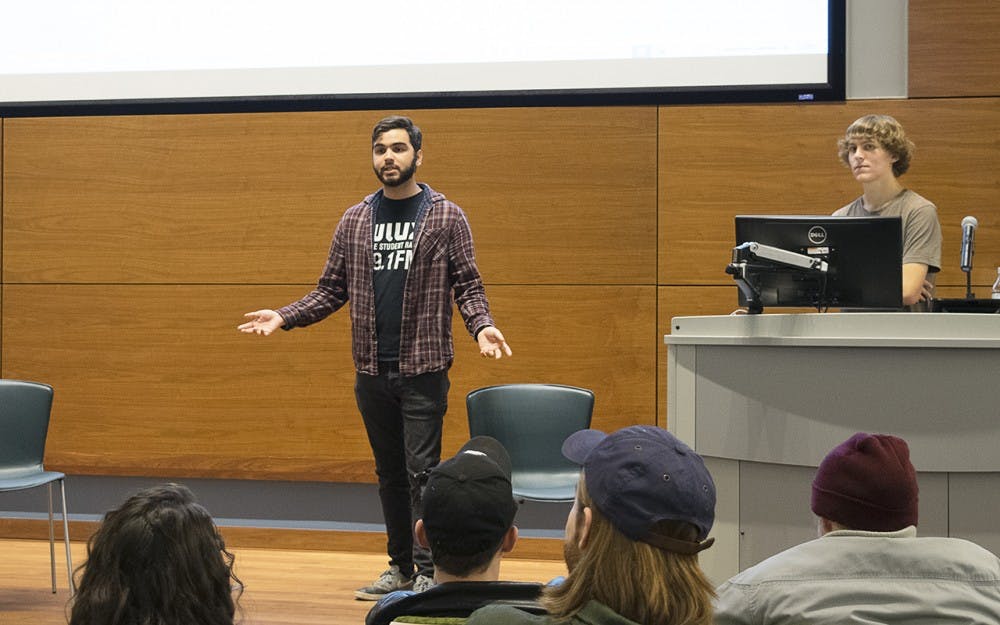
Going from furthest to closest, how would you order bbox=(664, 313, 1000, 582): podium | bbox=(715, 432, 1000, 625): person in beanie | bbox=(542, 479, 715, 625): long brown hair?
bbox=(664, 313, 1000, 582): podium < bbox=(715, 432, 1000, 625): person in beanie < bbox=(542, 479, 715, 625): long brown hair

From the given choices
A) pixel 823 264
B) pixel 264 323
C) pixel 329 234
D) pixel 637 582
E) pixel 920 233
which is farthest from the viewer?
pixel 329 234

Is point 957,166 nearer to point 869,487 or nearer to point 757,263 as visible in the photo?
A: point 757,263

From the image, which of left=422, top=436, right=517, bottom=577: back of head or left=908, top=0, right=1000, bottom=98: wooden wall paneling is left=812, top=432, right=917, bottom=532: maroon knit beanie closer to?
left=422, top=436, right=517, bottom=577: back of head

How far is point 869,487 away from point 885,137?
2404 millimetres

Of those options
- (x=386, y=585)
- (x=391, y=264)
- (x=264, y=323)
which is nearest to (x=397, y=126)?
(x=391, y=264)

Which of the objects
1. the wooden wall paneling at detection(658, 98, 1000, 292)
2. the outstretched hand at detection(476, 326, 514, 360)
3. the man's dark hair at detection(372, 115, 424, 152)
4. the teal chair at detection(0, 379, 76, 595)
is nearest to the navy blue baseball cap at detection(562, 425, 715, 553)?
the outstretched hand at detection(476, 326, 514, 360)

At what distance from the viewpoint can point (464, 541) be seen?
5.57 feet

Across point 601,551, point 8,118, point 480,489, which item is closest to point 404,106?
point 8,118

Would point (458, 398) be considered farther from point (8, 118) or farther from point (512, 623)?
point (512, 623)

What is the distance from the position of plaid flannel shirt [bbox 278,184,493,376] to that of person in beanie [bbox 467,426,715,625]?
8.68ft

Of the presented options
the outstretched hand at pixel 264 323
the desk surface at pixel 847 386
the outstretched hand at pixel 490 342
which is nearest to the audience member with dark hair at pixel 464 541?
the desk surface at pixel 847 386

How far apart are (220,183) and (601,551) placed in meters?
4.35

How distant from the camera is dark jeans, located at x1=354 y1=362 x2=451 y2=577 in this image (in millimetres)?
3992

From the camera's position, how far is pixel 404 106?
5.20 m
